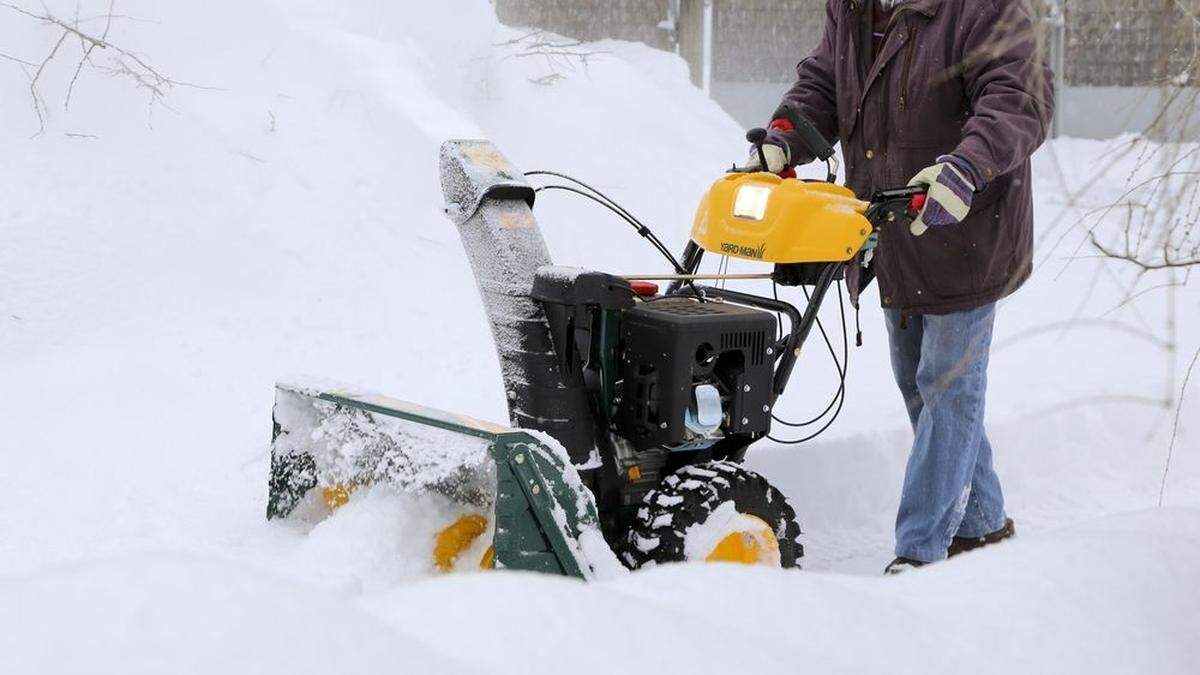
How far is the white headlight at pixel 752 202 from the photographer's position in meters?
3.25

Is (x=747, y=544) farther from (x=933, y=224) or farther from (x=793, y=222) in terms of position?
(x=933, y=224)

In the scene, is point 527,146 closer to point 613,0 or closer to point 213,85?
point 213,85

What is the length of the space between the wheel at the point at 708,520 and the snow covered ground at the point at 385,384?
21.7 inches

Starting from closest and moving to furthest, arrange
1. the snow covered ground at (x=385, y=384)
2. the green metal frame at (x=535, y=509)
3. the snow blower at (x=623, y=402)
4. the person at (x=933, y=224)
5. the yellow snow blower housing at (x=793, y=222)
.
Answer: the snow covered ground at (x=385, y=384) → the green metal frame at (x=535, y=509) → the snow blower at (x=623, y=402) → the yellow snow blower housing at (x=793, y=222) → the person at (x=933, y=224)

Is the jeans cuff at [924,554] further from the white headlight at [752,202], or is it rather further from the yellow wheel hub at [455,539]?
the yellow wheel hub at [455,539]

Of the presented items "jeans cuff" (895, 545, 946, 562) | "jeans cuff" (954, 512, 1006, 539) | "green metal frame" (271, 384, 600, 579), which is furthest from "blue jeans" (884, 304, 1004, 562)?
"green metal frame" (271, 384, 600, 579)

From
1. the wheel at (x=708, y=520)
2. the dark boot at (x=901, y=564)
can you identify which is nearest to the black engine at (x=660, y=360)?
the wheel at (x=708, y=520)

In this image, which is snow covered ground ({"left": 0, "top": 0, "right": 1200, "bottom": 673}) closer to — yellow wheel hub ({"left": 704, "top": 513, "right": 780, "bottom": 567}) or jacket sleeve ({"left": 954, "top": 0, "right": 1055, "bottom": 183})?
jacket sleeve ({"left": 954, "top": 0, "right": 1055, "bottom": 183})

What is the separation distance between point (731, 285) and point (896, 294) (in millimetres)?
3619

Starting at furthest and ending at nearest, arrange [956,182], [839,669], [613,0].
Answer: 1. [613,0]
2. [956,182]
3. [839,669]

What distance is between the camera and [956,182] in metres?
3.25

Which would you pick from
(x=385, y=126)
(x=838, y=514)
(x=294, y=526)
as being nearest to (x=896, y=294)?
(x=838, y=514)

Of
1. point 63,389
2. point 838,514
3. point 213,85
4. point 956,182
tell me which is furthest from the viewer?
point 213,85

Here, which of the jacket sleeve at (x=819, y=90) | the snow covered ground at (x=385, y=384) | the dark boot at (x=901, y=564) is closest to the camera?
the snow covered ground at (x=385, y=384)
